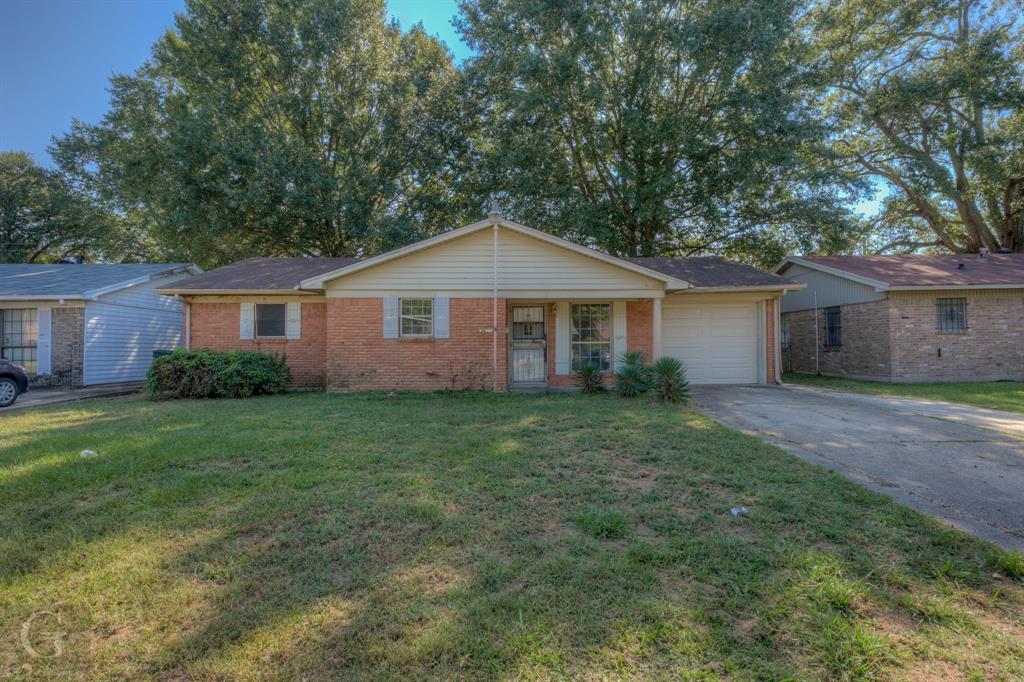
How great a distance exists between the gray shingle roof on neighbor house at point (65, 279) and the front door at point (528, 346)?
12351 mm

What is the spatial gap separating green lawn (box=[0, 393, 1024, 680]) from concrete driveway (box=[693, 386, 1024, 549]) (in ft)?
1.62

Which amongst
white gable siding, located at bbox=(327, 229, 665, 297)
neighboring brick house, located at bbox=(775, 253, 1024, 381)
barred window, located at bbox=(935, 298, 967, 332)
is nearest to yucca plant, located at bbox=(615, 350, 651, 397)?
white gable siding, located at bbox=(327, 229, 665, 297)

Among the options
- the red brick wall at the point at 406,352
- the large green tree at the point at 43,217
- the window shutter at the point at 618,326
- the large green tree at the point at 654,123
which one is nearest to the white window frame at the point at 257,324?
the red brick wall at the point at 406,352

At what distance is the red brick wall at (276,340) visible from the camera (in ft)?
40.6

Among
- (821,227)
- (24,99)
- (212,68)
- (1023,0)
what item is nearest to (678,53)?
(821,227)

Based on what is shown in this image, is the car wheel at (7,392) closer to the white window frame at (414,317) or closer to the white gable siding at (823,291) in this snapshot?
the white window frame at (414,317)

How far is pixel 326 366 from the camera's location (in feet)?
38.3

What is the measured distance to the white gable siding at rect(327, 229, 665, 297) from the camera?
36.9 feet

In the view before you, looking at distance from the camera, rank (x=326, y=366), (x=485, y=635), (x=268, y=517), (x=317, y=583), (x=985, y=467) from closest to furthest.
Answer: (x=485, y=635)
(x=317, y=583)
(x=268, y=517)
(x=985, y=467)
(x=326, y=366)

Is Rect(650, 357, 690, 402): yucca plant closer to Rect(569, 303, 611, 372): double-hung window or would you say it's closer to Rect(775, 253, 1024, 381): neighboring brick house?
Rect(569, 303, 611, 372): double-hung window

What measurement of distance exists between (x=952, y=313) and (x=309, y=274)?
1896cm

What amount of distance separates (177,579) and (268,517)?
0.85m

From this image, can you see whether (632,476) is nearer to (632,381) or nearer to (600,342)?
(632,381)

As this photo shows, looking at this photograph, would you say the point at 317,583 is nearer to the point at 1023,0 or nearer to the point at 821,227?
the point at 821,227
